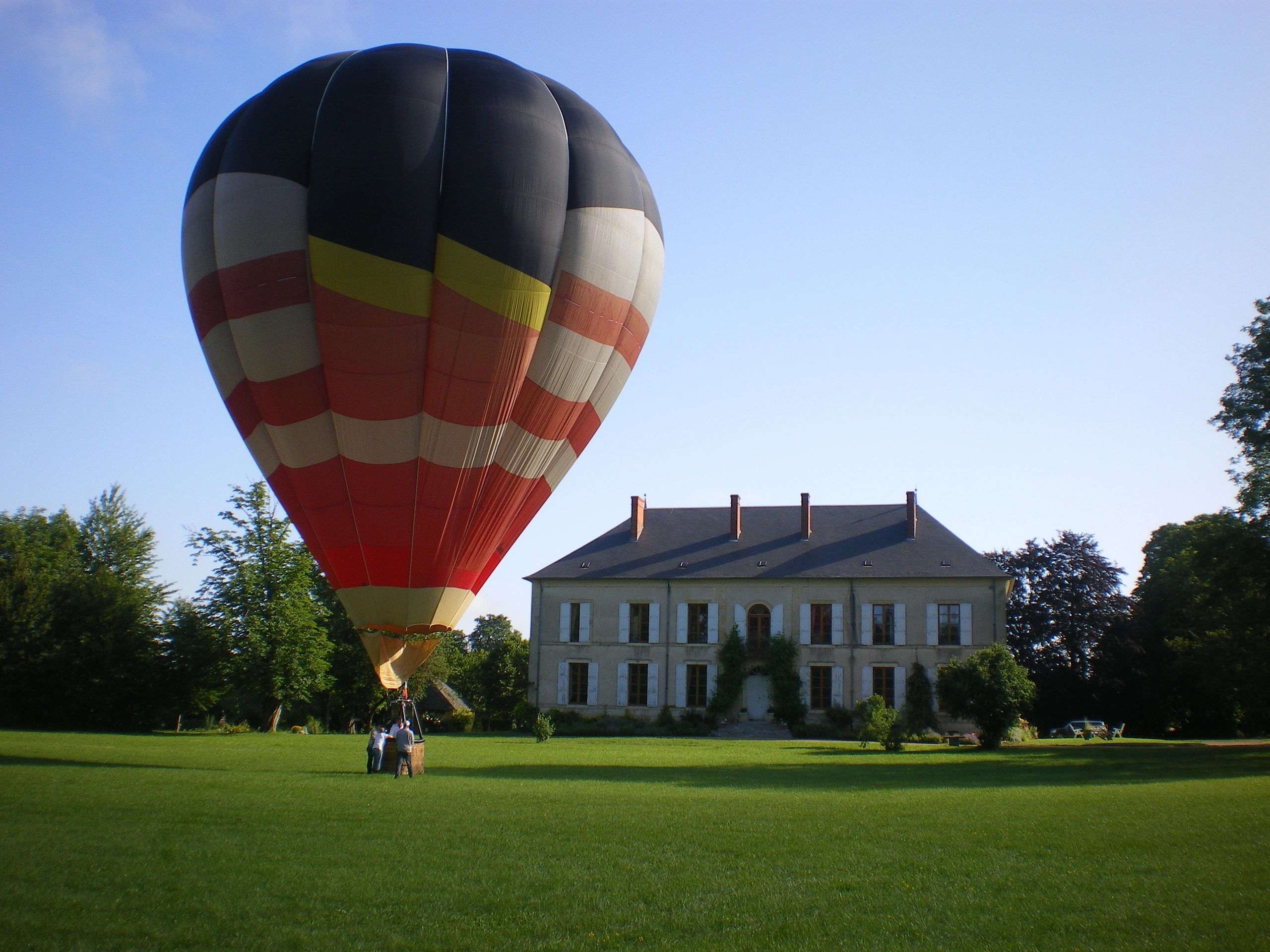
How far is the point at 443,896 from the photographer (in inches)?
243

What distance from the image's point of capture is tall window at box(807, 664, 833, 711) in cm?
3184

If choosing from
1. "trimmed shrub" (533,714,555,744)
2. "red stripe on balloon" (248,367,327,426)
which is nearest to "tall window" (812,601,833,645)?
"trimmed shrub" (533,714,555,744)

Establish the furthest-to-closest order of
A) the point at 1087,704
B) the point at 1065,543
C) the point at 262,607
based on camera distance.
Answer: the point at 1065,543
the point at 1087,704
the point at 262,607

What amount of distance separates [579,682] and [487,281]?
24178mm

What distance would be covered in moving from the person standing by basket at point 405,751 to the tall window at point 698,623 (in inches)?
783

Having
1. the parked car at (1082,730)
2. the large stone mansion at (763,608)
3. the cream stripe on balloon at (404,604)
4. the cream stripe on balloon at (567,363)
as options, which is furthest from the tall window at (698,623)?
the cream stripe on balloon at (404,604)

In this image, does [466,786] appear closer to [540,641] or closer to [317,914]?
[317,914]

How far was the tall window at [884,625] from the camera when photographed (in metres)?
32.0

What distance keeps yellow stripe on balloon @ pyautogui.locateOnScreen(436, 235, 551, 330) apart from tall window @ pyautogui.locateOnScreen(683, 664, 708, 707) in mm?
23110

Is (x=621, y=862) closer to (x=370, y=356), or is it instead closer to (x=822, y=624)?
(x=370, y=356)

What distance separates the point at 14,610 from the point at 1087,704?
118 ft

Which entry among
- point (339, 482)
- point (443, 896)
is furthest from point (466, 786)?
point (443, 896)

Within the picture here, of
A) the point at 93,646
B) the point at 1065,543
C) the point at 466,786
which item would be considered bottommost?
the point at 466,786

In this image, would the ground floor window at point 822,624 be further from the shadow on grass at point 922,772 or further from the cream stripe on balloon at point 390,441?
the cream stripe on balloon at point 390,441
